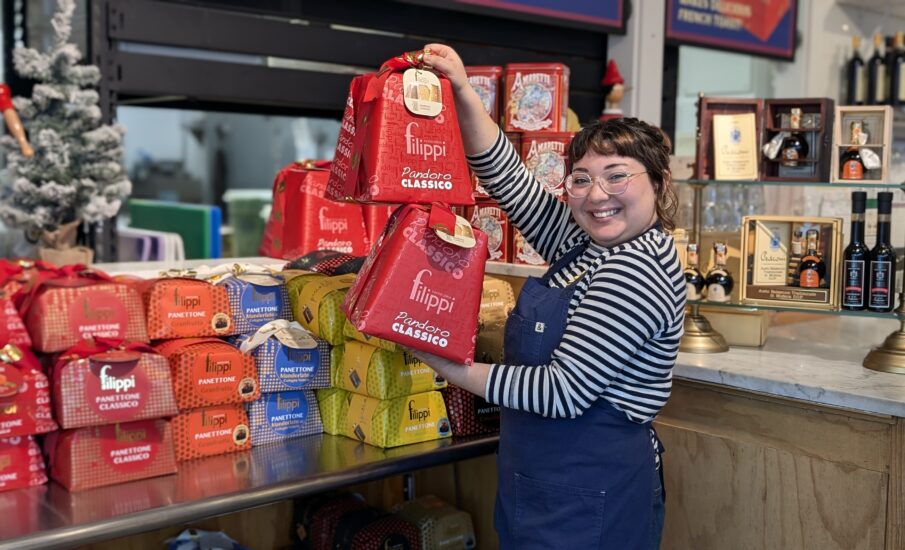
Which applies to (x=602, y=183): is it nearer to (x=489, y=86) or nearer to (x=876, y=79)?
(x=489, y=86)

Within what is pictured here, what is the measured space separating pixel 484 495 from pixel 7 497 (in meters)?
1.37

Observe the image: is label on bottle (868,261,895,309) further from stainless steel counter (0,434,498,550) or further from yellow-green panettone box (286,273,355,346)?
yellow-green panettone box (286,273,355,346)

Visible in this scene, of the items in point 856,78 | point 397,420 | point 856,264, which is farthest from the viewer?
point 856,78

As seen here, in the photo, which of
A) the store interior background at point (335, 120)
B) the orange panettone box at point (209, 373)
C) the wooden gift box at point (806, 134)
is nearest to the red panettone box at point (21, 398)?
the orange panettone box at point (209, 373)

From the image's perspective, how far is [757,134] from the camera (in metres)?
2.65

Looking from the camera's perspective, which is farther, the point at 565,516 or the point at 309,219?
the point at 309,219

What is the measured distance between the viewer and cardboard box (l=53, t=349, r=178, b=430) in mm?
1946

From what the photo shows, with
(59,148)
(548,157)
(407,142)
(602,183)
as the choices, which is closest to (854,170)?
(548,157)

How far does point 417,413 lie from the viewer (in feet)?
7.66

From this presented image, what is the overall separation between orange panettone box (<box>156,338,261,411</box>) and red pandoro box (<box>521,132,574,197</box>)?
963 millimetres

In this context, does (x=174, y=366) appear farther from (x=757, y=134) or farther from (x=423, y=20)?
(x=423, y=20)

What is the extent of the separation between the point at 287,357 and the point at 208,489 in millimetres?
425

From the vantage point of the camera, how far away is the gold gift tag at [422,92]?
76.8 inches

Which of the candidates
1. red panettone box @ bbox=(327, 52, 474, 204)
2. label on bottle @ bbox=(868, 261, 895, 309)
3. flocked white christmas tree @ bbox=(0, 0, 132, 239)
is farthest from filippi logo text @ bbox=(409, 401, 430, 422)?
flocked white christmas tree @ bbox=(0, 0, 132, 239)
